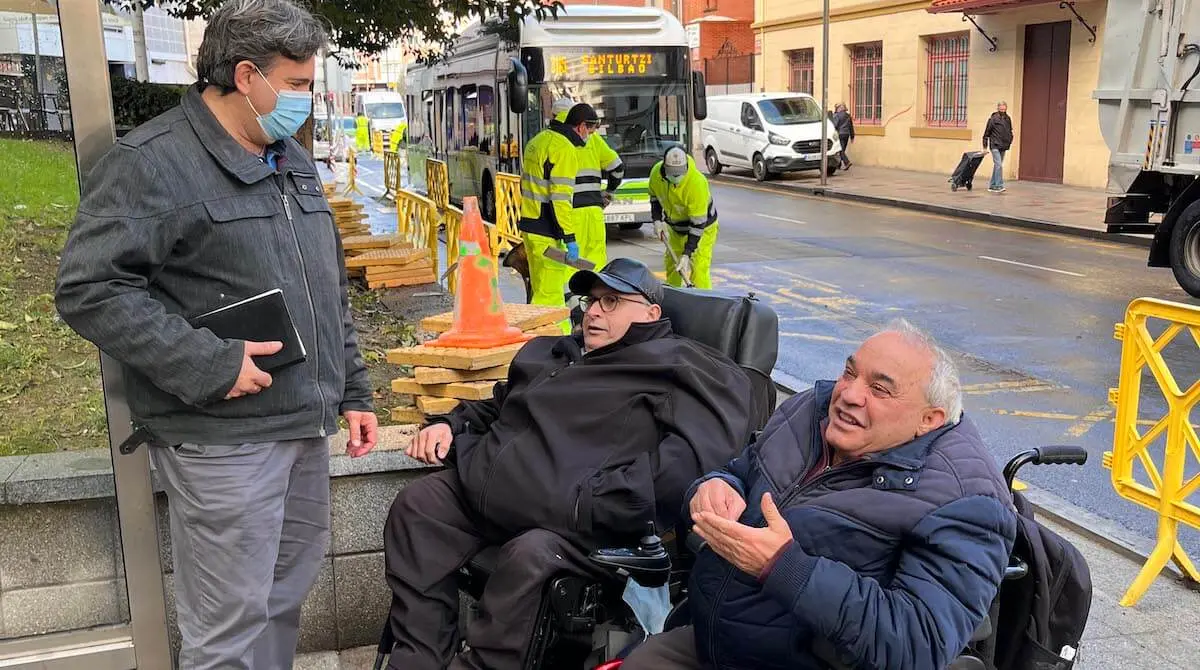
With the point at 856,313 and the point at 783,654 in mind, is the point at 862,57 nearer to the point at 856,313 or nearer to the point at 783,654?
the point at 856,313

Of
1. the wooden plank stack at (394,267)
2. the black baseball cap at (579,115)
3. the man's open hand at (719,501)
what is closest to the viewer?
the man's open hand at (719,501)

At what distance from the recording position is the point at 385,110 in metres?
41.2

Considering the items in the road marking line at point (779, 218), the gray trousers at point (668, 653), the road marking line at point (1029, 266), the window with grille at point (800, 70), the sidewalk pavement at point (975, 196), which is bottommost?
the road marking line at point (1029, 266)

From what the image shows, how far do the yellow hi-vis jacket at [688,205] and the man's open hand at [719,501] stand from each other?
5942mm

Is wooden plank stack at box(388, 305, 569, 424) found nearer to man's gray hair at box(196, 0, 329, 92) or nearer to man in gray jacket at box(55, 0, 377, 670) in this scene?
man in gray jacket at box(55, 0, 377, 670)

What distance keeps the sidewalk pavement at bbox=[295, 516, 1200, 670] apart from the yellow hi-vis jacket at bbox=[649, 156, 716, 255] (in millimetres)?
4526

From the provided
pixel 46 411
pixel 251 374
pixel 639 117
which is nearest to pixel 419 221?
pixel 639 117

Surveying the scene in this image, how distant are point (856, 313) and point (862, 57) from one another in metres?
20.7

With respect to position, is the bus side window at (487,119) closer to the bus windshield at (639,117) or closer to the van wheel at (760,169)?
the bus windshield at (639,117)

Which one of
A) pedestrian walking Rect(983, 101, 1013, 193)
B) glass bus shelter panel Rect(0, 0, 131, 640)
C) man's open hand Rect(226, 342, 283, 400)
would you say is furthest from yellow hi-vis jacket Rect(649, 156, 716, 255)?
pedestrian walking Rect(983, 101, 1013, 193)

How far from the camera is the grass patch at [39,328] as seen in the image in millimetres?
3119

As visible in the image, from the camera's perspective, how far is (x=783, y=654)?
2330 millimetres

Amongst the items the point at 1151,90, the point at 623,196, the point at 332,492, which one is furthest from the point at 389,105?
the point at 332,492

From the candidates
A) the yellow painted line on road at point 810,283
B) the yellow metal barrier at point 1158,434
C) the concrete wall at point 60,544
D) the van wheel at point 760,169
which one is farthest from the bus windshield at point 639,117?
the concrete wall at point 60,544
